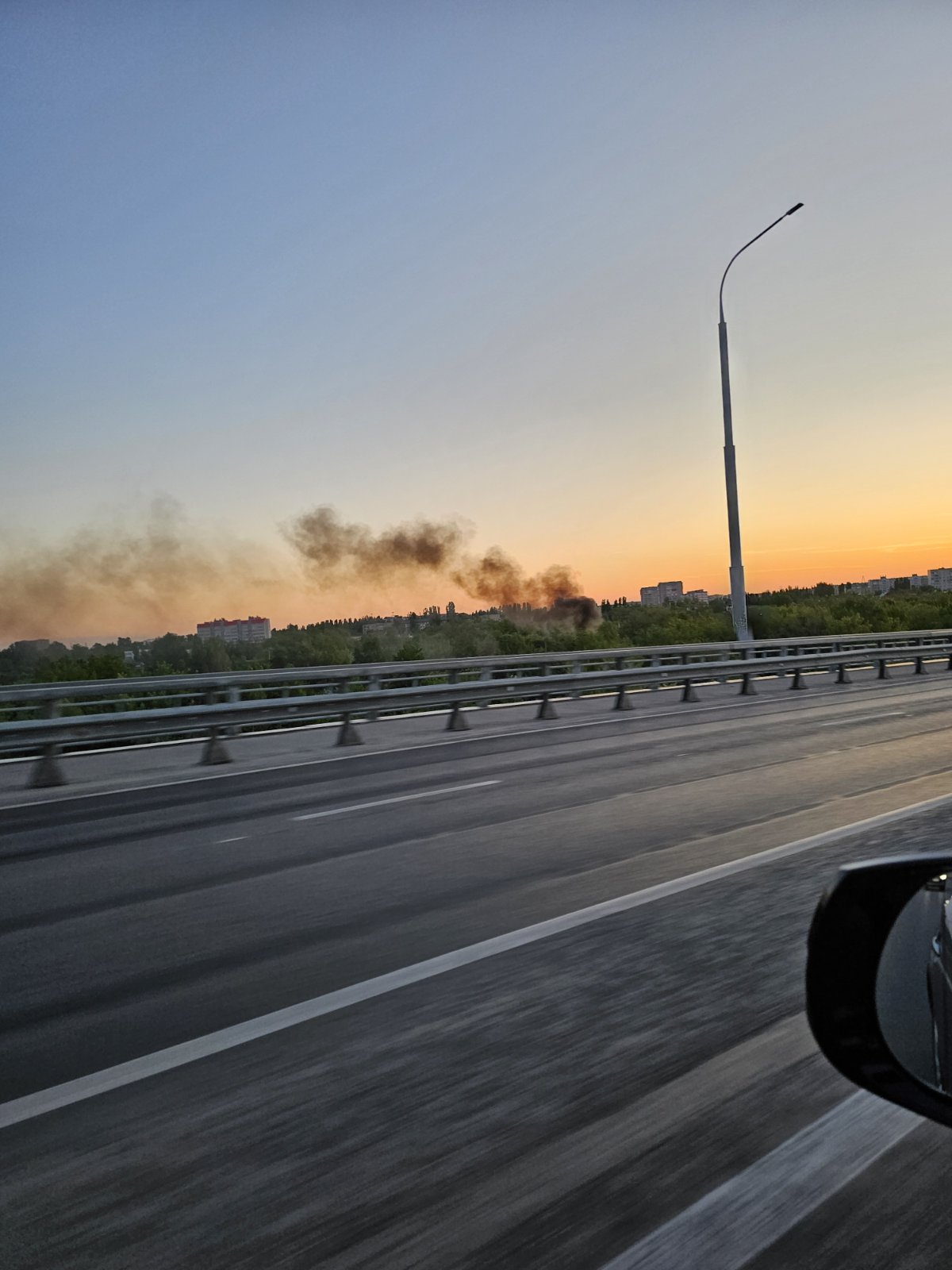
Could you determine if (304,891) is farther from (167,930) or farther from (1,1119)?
(1,1119)

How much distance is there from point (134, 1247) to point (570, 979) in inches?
102

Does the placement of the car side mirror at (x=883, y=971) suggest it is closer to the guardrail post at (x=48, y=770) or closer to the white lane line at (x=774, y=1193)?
the white lane line at (x=774, y=1193)

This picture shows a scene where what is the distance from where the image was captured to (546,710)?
75.1ft

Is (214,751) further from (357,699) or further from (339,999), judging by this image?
(339,999)

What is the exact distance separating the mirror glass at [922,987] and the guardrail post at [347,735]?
56.9 ft

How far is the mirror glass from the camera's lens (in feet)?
5.63

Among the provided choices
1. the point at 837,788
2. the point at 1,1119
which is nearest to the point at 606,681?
the point at 837,788

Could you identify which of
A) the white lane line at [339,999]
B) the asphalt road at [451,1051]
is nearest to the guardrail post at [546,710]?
the asphalt road at [451,1051]

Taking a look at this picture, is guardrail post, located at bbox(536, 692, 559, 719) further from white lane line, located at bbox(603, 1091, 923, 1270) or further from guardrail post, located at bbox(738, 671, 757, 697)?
white lane line, located at bbox(603, 1091, 923, 1270)

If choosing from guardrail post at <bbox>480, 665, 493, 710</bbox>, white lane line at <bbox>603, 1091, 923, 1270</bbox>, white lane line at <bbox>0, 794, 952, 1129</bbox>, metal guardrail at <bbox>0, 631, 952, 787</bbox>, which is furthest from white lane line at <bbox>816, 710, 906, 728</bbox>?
white lane line at <bbox>603, 1091, 923, 1270</bbox>

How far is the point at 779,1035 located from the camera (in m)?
4.44

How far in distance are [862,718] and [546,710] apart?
235 inches

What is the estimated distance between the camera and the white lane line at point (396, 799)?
1117 cm

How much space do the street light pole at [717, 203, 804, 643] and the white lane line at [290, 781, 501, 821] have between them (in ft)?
65.0
